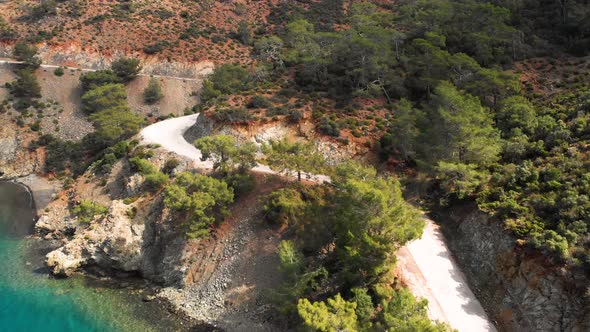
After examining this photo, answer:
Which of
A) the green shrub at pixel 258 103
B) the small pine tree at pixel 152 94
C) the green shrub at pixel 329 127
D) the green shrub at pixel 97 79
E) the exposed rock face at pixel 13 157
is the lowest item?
the exposed rock face at pixel 13 157

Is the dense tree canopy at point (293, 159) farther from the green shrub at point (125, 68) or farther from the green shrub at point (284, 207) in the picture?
the green shrub at point (125, 68)

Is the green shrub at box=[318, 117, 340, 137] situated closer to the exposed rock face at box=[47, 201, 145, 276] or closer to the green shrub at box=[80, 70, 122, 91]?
the exposed rock face at box=[47, 201, 145, 276]

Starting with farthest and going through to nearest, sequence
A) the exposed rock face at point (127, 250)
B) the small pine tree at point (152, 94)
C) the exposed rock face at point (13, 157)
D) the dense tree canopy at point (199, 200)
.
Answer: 1. the small pine tree at point (152, 94)
2. the exposed rock face at point (13, 157)
3. the exposed rock face at point (127, 250)
4. the dense tree canopy at point (199, 200)

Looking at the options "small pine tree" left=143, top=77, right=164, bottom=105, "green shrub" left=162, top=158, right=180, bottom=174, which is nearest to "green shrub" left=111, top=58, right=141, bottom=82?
"small pine tree" left=143, top=77, right=164, bottom=105

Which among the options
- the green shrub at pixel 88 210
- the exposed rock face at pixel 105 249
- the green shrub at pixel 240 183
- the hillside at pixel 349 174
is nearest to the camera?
the hillside at pixel 349 174

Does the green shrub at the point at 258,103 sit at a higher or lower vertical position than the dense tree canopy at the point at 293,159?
lower

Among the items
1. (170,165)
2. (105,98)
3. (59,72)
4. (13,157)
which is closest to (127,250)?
(170,165)

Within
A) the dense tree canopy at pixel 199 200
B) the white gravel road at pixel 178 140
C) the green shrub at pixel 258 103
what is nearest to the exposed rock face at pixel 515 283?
the white gravel road at pixel 178 140
